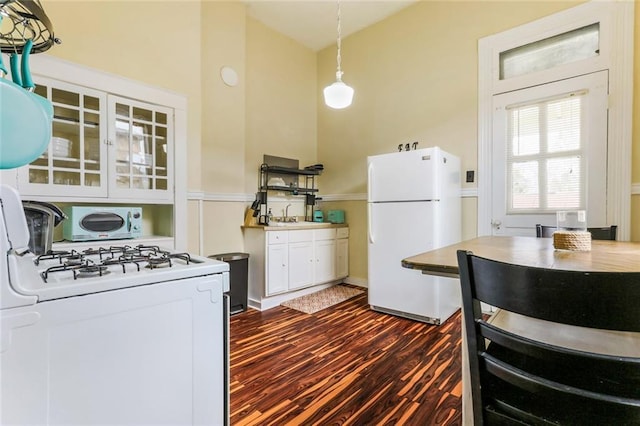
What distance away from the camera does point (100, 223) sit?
220 centimetres

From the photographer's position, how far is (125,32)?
7.91 ft

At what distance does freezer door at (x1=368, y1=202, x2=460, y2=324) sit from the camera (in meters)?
2.64

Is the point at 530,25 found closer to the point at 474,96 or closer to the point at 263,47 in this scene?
the point at 474,96

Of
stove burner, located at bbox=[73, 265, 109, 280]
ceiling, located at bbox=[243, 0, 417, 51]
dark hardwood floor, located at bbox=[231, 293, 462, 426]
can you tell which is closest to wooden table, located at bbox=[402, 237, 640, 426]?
dark hardwood floor, located at bbox=[231, 293, 462, 426]

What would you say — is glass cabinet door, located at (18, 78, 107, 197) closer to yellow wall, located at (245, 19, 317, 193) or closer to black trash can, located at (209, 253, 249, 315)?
black trash can, located at (209, 253, 249, 315)

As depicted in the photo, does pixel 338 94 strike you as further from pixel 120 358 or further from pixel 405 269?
pixel 120 358

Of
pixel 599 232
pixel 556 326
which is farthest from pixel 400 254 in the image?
pixel 556 326

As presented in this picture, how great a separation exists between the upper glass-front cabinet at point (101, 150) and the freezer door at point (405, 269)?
1993mm

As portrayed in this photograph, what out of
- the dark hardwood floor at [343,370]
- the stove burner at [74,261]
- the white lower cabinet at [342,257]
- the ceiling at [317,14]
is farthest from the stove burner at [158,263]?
the ceiling at [317,14]

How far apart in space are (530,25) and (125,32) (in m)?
3.52

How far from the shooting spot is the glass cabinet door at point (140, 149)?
2.36 metres

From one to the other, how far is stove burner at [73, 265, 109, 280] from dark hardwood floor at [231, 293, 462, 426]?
104 cm

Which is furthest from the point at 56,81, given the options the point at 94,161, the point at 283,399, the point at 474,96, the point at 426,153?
the point at 474,96

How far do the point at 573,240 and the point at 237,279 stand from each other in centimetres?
259
